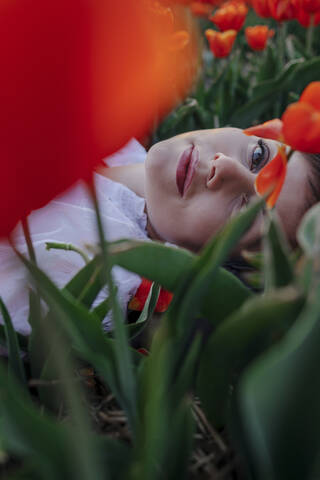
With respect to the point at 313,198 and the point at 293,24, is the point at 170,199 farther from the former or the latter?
the point at 293,24

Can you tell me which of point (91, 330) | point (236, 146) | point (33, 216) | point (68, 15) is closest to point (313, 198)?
point (236, 146)

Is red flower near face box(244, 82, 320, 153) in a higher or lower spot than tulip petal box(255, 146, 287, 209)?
higher

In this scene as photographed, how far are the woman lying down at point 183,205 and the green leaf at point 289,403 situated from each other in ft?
1.44

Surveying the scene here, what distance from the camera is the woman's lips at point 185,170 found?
0.88 m

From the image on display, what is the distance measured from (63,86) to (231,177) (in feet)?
1.81

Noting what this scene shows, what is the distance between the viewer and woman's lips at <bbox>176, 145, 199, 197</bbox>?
2.88 ft

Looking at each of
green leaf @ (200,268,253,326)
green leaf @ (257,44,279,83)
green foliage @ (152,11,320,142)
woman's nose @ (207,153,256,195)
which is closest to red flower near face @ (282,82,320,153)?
green leaf @ (200,268,253,326)

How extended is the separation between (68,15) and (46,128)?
58 mm

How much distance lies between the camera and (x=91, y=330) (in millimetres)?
415

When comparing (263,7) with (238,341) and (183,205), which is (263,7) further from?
(238,341)

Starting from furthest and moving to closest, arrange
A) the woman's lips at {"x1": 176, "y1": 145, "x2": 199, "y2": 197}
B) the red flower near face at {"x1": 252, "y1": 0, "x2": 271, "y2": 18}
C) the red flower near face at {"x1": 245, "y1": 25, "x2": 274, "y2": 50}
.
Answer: the red flower near face at {"x1": 245, "y1": 25, "x2": 274, "y2": 50} < the red flower near face at {"x1": 252, "y1": 0, "x2": 271, "y2": 18} < the woman's lips at {"x1": 176, "y1": 145, "x2": 199, "y2": 197}

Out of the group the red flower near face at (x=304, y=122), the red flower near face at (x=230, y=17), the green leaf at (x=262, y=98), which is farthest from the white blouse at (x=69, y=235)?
the red flower near face at (x=230, y=17)

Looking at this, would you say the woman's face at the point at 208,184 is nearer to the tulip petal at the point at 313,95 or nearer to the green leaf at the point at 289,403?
the tulip petal at the point at 313,95

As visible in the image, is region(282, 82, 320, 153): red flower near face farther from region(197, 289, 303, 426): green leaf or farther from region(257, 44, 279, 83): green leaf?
region(257, 44, 279, 83): green leaf
